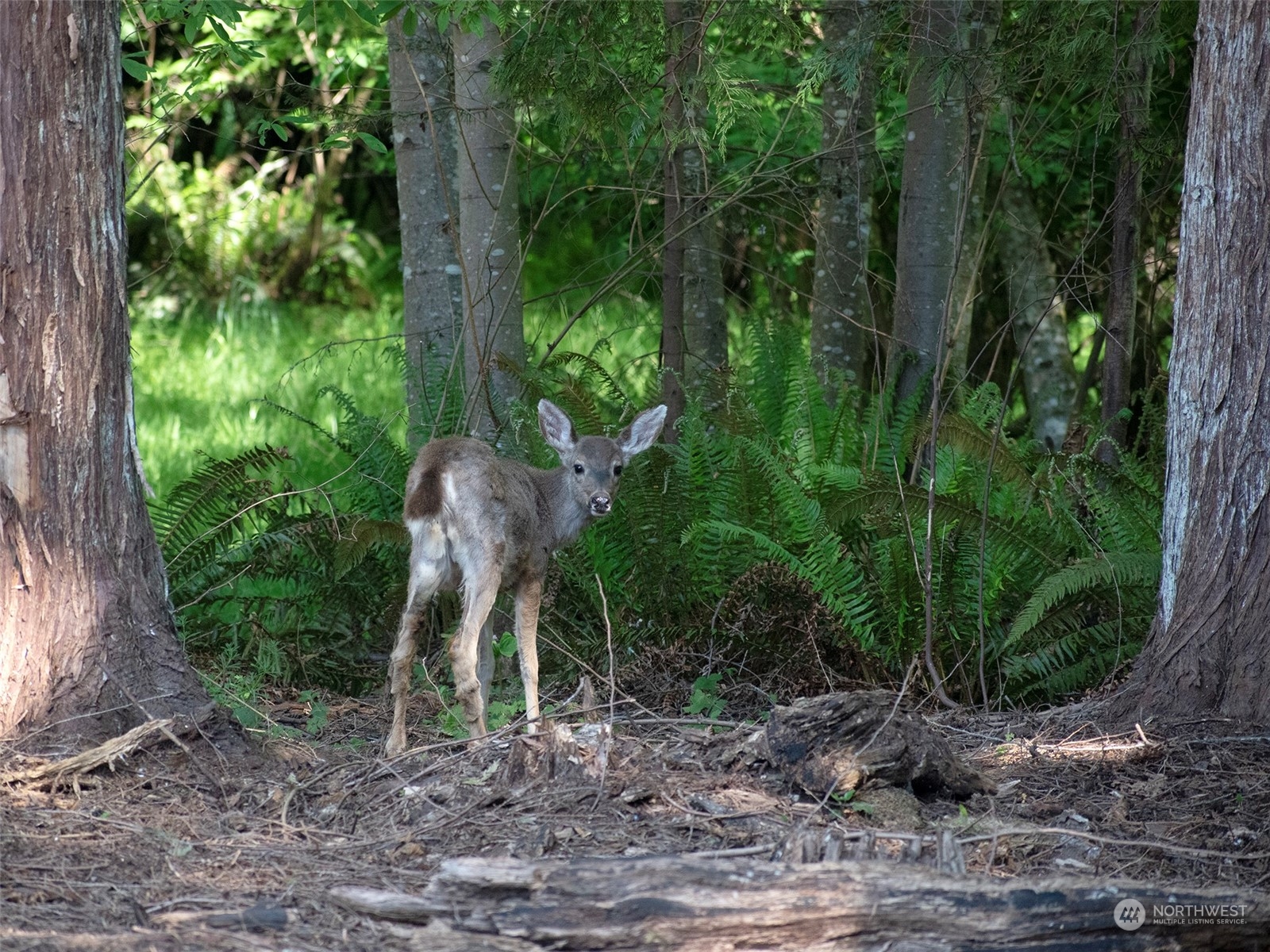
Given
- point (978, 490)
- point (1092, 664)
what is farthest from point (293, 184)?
point (1092, 664)

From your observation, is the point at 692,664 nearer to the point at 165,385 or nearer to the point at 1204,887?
the point at 1204,887

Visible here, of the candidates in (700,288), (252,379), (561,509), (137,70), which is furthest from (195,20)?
(252,379)

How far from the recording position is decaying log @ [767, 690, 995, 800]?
4246mm

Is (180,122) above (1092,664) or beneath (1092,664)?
above

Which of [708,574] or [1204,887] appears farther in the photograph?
[708,574]

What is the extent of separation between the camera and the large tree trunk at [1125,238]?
6.59 m

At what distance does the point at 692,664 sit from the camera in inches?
243

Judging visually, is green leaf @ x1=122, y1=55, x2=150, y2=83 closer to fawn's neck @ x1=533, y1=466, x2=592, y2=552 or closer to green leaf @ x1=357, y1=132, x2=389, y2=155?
green leaf @ x1=357, y1=132, x2=389, y2=155

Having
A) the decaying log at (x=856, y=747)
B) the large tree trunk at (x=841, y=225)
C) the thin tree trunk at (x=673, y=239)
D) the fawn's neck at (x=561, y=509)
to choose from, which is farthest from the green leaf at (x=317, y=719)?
the large tree trunk at (x=841, y=225)

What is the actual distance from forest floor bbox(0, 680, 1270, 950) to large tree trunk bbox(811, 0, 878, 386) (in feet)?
11.6

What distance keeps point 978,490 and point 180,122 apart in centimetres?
437

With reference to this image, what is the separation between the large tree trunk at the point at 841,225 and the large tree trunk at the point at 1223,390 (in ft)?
8.57

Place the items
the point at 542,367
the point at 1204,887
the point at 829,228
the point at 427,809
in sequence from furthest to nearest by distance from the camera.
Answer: the point at 829,228 → the point at 542,367 → the point at 427,809 → the point at 1204,887
